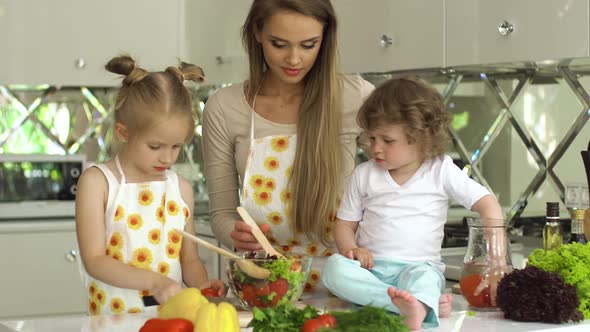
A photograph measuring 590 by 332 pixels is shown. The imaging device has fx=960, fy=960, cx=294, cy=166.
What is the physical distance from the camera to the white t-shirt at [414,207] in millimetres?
1805

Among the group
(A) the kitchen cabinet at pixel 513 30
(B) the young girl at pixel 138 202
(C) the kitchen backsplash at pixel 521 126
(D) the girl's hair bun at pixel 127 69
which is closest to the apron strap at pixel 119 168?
(B) the young girl at pixel 138 202

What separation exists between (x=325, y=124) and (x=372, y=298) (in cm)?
52

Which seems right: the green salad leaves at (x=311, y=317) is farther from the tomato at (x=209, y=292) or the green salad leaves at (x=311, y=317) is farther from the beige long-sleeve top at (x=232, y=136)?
the beige long-sleeve top at (x=232, y=136)

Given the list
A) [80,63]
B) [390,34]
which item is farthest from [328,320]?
[80,63]

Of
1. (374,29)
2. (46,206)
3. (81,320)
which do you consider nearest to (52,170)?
(46,206)

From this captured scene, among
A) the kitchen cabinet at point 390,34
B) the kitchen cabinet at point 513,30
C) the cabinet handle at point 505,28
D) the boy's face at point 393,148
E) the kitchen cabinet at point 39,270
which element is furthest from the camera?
the kitchen cabinet at point 39,270

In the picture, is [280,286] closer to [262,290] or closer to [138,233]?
[262,290]

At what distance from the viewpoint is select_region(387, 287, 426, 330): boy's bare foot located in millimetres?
1487

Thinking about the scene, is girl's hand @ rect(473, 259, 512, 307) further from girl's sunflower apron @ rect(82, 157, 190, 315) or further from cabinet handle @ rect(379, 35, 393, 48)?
cabinet handle @ rect(379, 35, 393, 48)

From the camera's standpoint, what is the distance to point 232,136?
216 centimetres

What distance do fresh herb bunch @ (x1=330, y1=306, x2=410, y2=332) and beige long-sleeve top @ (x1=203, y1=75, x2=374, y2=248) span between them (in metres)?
0.83

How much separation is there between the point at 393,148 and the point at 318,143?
11.1 inches

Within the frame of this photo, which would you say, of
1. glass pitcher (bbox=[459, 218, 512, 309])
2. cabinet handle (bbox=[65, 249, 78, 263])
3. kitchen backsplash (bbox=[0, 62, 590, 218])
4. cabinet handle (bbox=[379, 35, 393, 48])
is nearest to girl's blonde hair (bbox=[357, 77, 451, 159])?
glass pitcher (bbox=[459, 218, 512, 309])

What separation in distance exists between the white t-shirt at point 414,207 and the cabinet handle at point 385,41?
1031 mm
